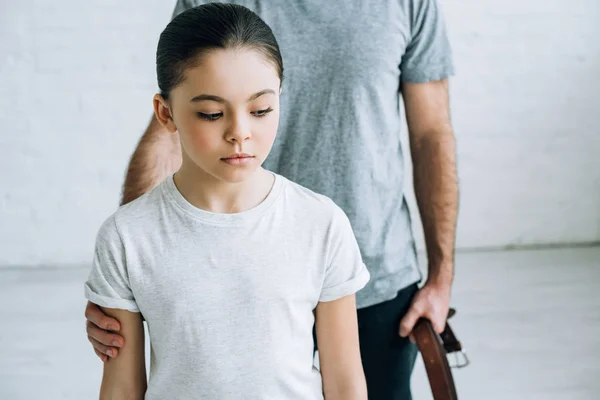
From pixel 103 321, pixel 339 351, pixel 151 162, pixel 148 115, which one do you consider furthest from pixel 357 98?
pixel 148 115

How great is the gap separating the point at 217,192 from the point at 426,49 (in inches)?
23.1

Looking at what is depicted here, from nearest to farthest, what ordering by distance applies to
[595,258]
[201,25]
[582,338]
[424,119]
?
[201,25] < [424,119] < [582,338] < [595,258]

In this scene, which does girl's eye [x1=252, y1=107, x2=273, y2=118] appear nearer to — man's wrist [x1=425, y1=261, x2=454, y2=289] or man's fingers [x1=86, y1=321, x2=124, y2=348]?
man's fingers [x1=86, y1=321, x2=124, y2=348]

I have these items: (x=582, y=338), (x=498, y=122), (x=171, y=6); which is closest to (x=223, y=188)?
(x=582, y=338)

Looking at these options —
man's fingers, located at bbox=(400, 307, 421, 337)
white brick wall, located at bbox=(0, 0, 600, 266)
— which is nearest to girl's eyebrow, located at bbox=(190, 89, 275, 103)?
man's fingers, located at bbox=(400, 307, 421, 337)

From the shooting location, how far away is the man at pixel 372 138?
1.27 meters

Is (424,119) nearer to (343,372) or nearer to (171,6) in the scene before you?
(343,372)

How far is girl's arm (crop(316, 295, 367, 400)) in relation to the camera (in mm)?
968

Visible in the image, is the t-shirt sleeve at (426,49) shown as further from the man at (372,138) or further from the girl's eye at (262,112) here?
the girl's eye at (262,112)

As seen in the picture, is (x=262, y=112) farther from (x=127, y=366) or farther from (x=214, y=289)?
(x=127, y=366)

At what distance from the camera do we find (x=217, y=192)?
0.92 m

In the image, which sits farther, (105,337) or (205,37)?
(105,337)

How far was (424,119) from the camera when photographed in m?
1.40

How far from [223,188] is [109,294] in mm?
188
